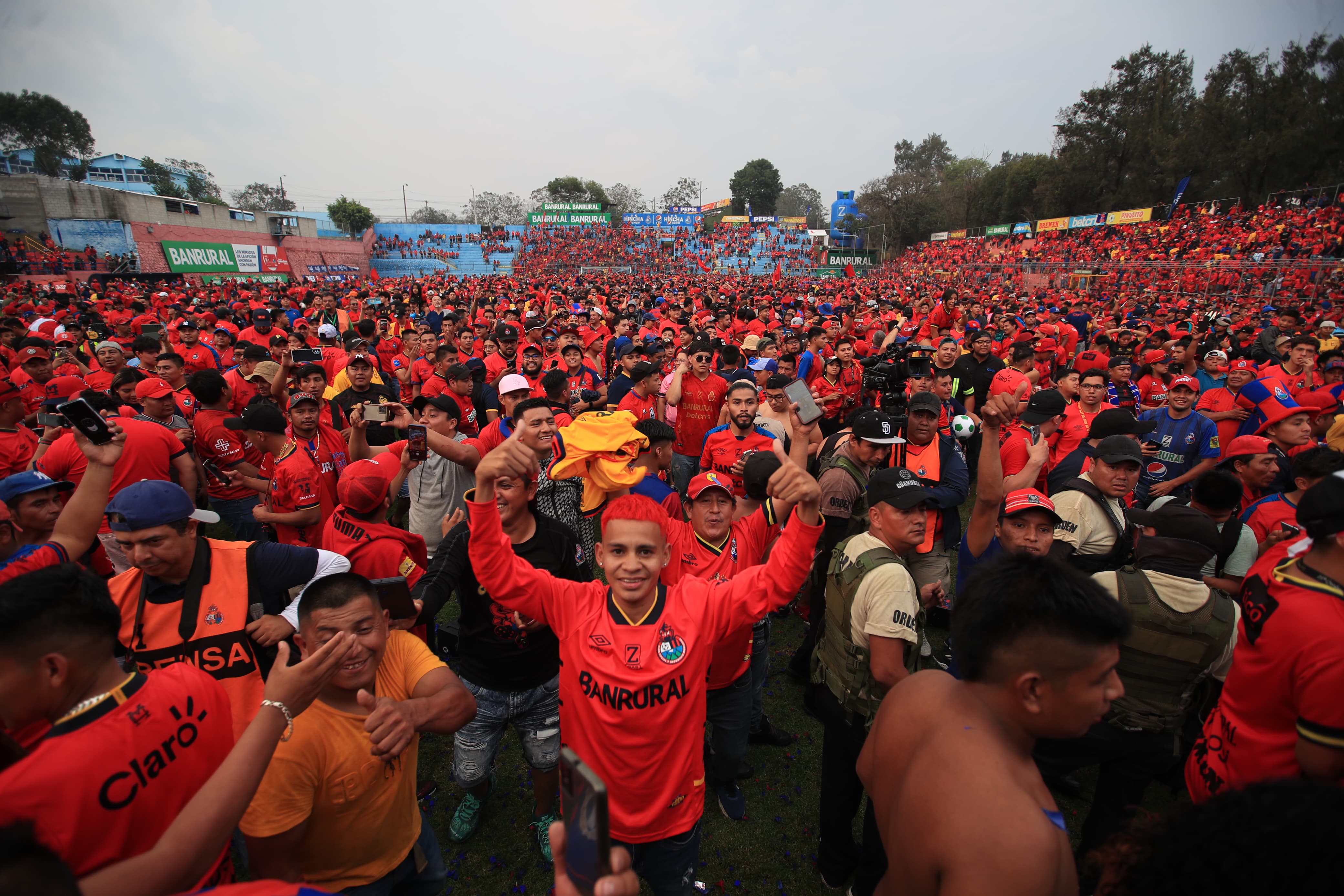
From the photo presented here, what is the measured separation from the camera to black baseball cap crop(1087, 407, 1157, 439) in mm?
4242

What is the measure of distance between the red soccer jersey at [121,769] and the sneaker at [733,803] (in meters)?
2.55

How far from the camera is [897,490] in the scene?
9.12ft

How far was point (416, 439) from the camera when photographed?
339cm

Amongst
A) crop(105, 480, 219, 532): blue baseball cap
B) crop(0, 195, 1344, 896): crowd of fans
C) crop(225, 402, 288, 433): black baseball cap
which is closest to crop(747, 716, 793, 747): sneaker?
crop(0, 195, 1344, 896): crowd of fans

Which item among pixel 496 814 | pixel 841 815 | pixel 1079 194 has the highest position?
pixel 1079 194

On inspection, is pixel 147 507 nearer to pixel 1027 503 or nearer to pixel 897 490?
pixel 897 490

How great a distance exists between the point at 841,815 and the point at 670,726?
134 centimetres

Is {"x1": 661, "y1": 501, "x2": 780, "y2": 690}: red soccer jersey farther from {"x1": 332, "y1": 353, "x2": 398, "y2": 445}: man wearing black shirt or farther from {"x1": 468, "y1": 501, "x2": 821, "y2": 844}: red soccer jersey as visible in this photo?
{"x1": 332, "y1": 353, "x2": 398, "y2": 445}: man wearing black shirt

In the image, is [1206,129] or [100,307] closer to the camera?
[100,307]

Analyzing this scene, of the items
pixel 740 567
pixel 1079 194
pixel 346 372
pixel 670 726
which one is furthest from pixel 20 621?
pixel 1079 194

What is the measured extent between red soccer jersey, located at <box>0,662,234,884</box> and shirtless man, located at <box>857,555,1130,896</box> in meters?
1.90

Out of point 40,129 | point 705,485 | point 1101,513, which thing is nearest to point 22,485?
point 705,485

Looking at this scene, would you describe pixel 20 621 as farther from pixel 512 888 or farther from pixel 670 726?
pixel 512 888

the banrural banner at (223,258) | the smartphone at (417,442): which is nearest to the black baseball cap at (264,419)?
the smartphone at (417,442)
